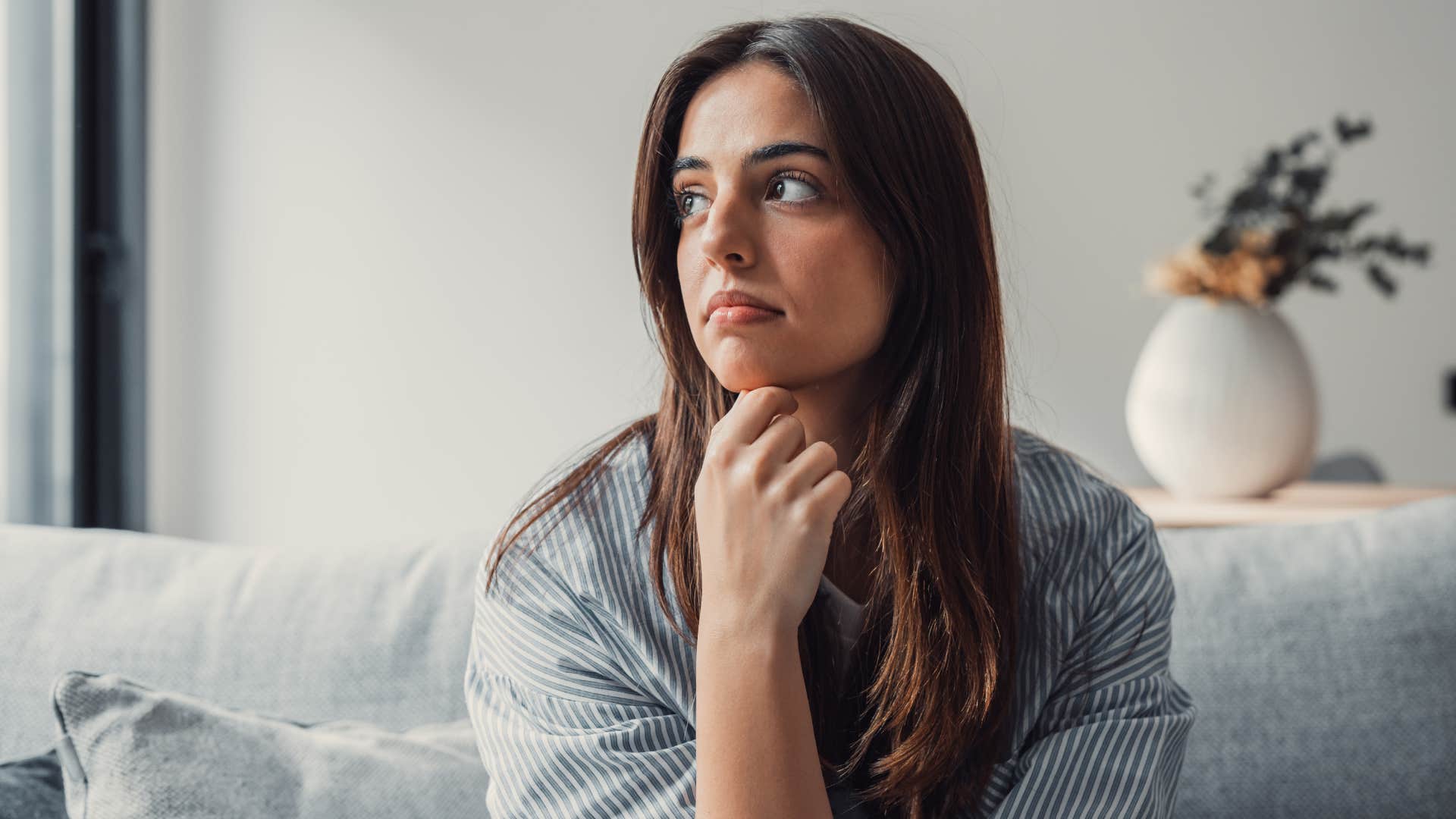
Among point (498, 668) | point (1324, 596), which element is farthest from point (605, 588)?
point (1324, 596)

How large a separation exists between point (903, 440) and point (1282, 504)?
128 cm

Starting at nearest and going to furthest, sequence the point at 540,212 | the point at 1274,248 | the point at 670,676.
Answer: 1. the point at 670,676
2. the point at 1274,248
3. the point at 540,212

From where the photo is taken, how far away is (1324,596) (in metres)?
1.21

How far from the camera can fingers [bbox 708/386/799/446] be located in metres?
0.84

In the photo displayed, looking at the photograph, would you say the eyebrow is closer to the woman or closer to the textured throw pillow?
the woman

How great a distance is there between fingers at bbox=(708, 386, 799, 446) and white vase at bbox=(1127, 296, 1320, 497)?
1.32 metres

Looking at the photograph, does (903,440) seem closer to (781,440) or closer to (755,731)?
(781,440)

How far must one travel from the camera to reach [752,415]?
845 mm

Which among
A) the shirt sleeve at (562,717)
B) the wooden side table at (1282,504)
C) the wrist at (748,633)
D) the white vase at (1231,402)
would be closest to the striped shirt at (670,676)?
the shirt sleeve at (562,717)

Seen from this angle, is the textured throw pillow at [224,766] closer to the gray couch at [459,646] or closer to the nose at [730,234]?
the gray couch at [459,646]

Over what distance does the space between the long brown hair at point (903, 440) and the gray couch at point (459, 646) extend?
0.29 m

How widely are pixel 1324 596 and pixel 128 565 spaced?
1141 mm

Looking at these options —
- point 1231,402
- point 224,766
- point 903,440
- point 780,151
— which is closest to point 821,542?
point 903,440

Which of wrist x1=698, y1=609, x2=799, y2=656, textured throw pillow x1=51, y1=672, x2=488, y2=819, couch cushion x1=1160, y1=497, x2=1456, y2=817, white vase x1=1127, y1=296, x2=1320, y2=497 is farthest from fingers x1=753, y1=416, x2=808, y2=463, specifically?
white vase x1=1127, y1=296, x2=1320, y2=497
